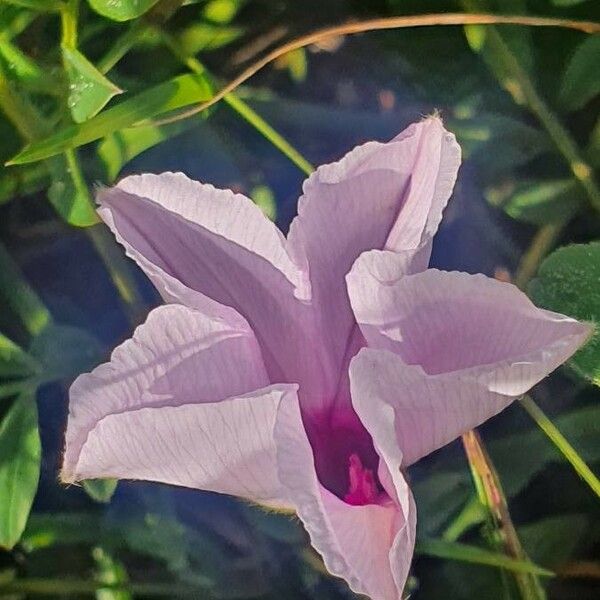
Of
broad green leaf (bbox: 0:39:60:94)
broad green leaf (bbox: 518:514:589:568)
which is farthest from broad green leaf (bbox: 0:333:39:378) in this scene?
broad green leaf (bbox: 518:514:589:568)

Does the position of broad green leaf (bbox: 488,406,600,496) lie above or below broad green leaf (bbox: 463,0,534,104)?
below

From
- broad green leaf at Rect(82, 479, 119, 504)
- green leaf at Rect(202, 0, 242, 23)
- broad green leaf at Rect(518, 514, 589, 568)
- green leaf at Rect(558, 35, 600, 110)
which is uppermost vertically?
green leaf at Rect(202, 0, 242, 23)

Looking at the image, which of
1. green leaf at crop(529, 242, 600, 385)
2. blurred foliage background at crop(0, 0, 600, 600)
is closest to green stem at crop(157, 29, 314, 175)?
blurred foliage background at crop(0, 0, 600, 600)

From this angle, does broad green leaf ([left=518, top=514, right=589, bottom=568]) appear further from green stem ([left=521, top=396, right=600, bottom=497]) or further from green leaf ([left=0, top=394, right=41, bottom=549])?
green leaf ([left=0, top=394, right=41, bottom=549])

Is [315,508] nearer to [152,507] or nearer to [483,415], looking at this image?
[483,415]

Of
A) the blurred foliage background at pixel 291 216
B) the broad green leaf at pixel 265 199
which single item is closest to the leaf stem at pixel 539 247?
the blurred foliage background at pixel 291 216

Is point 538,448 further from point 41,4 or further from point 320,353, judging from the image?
Result: point 41,4

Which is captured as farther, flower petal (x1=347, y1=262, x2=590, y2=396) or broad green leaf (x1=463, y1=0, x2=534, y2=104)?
broad green leaf (x1=463, y1=0, x2=534, y2=104)
